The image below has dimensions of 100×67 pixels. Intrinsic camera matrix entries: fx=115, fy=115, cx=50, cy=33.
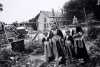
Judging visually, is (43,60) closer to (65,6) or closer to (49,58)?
(49,58)

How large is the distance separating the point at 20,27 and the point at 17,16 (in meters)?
0.19

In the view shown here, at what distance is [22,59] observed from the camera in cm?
162

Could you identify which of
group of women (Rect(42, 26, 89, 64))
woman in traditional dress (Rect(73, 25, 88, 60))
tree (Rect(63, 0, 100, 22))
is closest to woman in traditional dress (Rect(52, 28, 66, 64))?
group of women (Rect(42, 26, 89, 64))

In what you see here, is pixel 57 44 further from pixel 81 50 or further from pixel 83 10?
pixel 83 10

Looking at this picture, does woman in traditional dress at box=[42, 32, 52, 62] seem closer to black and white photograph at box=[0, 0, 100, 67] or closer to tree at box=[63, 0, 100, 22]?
black and white photograph at box=[0, 0, 100, 67]

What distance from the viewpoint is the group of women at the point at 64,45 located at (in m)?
1.72

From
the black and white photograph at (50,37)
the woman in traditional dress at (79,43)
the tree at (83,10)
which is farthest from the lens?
the tree at (83,10)

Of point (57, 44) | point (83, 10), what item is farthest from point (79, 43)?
point (83, 10)

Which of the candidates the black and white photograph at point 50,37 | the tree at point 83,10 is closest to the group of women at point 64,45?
the black and white photograph at point 50,37

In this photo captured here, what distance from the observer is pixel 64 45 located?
1793mm

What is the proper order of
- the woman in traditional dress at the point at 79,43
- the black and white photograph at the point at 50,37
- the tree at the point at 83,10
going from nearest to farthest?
the black and white photograph at the point at 50,37 < the woman in traditional dress at the point at 79,43 < the tree at the point at 83,10

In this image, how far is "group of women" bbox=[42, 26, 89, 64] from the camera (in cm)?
172

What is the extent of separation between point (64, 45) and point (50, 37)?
251 mm

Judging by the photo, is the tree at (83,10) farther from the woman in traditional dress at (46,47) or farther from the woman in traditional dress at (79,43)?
the woman in traditional dress at (46,47)
